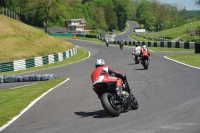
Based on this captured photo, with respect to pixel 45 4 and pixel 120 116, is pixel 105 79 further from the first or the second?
pixel 45 4

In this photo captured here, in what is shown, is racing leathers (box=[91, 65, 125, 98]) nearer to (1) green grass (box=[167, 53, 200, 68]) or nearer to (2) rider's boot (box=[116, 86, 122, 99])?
(2) rider's boot (box=[116, 86, 122, 99])

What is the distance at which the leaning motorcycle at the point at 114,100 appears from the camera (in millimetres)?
10633

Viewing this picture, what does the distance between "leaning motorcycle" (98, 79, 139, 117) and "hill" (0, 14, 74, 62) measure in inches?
1235

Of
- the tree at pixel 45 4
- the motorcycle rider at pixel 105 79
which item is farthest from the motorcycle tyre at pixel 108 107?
the tree at pixel 45 4

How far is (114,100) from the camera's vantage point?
10.9 metres

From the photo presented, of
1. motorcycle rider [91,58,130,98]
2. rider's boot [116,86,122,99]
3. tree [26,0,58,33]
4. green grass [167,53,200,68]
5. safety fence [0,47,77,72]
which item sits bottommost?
safety fence [0,47,77,72]

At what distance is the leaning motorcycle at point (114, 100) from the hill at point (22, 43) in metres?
31.4

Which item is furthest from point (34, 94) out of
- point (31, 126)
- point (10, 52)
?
point (10, 52)

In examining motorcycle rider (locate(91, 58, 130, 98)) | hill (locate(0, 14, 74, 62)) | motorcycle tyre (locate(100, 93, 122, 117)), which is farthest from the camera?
hill (locate(0, 14, 74, 62))

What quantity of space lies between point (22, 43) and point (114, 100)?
134 ft

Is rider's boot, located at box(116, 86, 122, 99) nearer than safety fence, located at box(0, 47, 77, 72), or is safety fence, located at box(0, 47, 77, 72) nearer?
rider's boot, located at box(116, 86, 122, 99)

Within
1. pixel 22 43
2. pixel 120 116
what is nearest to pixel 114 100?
pixel 120 116

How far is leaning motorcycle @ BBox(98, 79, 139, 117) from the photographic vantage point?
10633mm

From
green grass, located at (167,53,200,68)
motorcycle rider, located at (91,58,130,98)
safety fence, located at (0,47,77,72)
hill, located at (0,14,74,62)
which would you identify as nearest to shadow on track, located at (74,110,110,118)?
motorcycle rider, located at (91,58,130,98)
